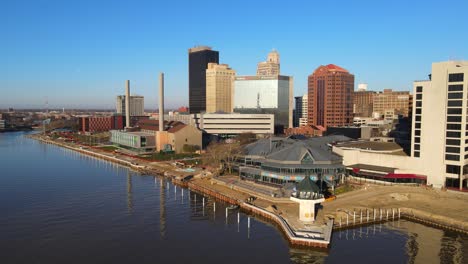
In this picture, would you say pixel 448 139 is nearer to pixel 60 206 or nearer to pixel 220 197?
pixel 220 197

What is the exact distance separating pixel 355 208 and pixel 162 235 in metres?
32.0

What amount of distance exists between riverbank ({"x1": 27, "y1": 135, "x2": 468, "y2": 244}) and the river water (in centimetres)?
190

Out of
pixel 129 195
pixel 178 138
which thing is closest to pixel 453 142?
pixel 129 195

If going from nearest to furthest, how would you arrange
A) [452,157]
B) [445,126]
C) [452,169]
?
1. [452,157]
2. [452,169]
3. [445,126]

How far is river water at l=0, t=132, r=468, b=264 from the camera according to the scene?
49.6 metres

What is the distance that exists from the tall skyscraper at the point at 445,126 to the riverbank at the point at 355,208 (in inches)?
205

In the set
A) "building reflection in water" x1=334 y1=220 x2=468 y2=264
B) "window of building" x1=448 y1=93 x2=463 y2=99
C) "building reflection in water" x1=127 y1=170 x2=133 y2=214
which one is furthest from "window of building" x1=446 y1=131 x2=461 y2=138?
"building reflection in water" x1=127 y1=170 x2=133 y2=214

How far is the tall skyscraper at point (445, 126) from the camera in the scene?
251 ft

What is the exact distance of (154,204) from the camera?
75.4m

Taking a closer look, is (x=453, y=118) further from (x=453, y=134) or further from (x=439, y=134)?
(x=439, y=134)

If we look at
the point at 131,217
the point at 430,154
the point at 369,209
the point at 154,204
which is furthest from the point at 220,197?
the point at 430,154

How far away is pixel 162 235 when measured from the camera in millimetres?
57406

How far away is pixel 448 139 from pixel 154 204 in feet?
191

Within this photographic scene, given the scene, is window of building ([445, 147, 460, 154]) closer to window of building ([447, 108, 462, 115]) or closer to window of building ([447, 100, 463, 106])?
window of building ([447, 108, 462, 115])
